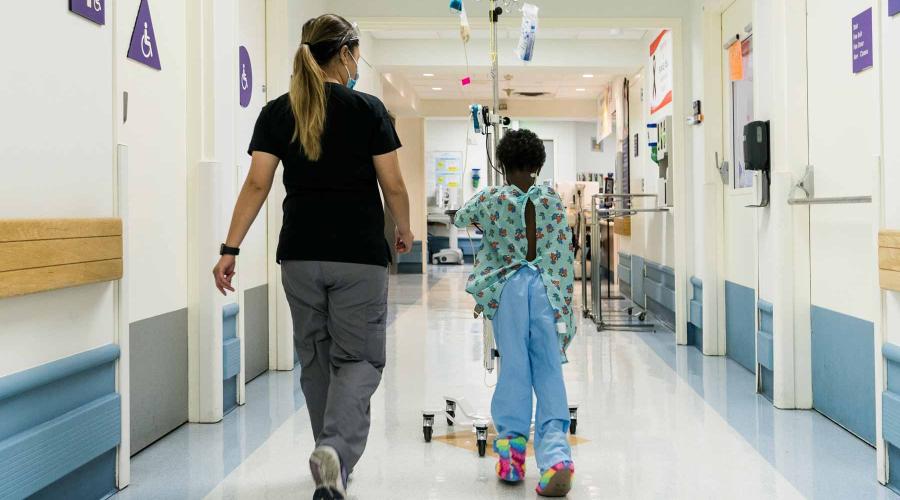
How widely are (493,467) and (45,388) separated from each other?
4.58ft

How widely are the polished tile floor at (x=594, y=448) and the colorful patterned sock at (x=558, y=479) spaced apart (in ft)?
0.28

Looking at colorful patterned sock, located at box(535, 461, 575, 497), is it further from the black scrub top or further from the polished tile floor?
the black scrub top

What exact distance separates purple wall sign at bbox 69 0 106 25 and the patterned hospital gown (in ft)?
4.09

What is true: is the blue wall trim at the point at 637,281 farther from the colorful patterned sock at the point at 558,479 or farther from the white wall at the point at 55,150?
the white wall at the point at 55,150

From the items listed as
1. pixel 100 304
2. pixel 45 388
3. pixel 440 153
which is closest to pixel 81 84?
pixel 100 304

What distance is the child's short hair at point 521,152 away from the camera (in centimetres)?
263

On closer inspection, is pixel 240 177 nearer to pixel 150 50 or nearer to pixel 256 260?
pixel 256 260

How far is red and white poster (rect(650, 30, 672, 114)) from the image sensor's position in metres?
6.08

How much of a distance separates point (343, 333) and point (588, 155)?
13654mm

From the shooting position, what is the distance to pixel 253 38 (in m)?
4.22

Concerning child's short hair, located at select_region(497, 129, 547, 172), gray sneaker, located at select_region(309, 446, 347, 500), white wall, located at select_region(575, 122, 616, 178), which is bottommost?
gray sneaker, located at select_region(309, 446, 347, 500)

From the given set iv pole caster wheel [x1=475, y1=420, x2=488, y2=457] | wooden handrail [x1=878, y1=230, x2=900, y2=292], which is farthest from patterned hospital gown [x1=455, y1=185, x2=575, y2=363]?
wooden handrail [x1=878, y1=230, x2=900, y2=292]

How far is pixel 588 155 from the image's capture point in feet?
50.5

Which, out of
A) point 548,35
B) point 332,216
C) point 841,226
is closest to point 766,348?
point 841,226
